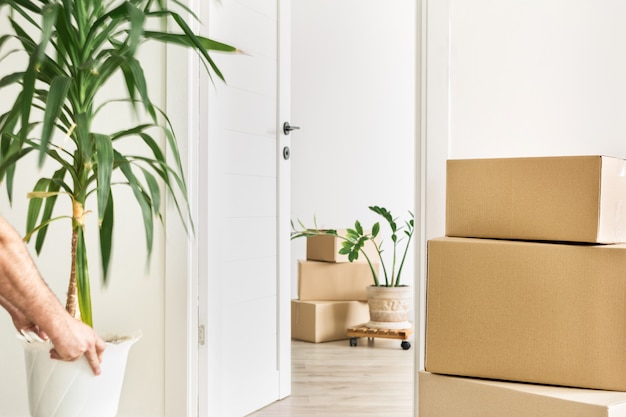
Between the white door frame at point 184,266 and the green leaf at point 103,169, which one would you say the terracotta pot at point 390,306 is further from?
the green leaf at point 103,169

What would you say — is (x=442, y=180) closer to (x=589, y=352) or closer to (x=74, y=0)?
(x=589, y=352)

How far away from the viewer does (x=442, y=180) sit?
2.20m

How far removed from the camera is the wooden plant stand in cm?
415

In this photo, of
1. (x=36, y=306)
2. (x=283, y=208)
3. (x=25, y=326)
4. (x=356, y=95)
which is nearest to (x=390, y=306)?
(x=283, y=208)

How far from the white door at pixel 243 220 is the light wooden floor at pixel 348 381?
147mm

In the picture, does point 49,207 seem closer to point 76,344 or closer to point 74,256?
point 74,256

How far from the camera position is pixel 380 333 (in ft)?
13.7

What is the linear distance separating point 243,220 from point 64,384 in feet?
3.55

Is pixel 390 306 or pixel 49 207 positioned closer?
pixel 49 207

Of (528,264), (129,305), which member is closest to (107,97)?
(129,305)

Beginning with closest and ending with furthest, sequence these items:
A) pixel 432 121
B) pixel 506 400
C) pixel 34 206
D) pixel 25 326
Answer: pixel 506 400 → pixel 25 326 → pixel 34 206 → pixel 432 121

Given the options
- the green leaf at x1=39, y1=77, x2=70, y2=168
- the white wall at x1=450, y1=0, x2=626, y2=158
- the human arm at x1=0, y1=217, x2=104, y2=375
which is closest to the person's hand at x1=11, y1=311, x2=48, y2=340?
the human arm at x1=0, y1=217, x2=104, y2=375

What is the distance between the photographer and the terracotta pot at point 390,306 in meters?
4.20

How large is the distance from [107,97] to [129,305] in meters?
0.74
